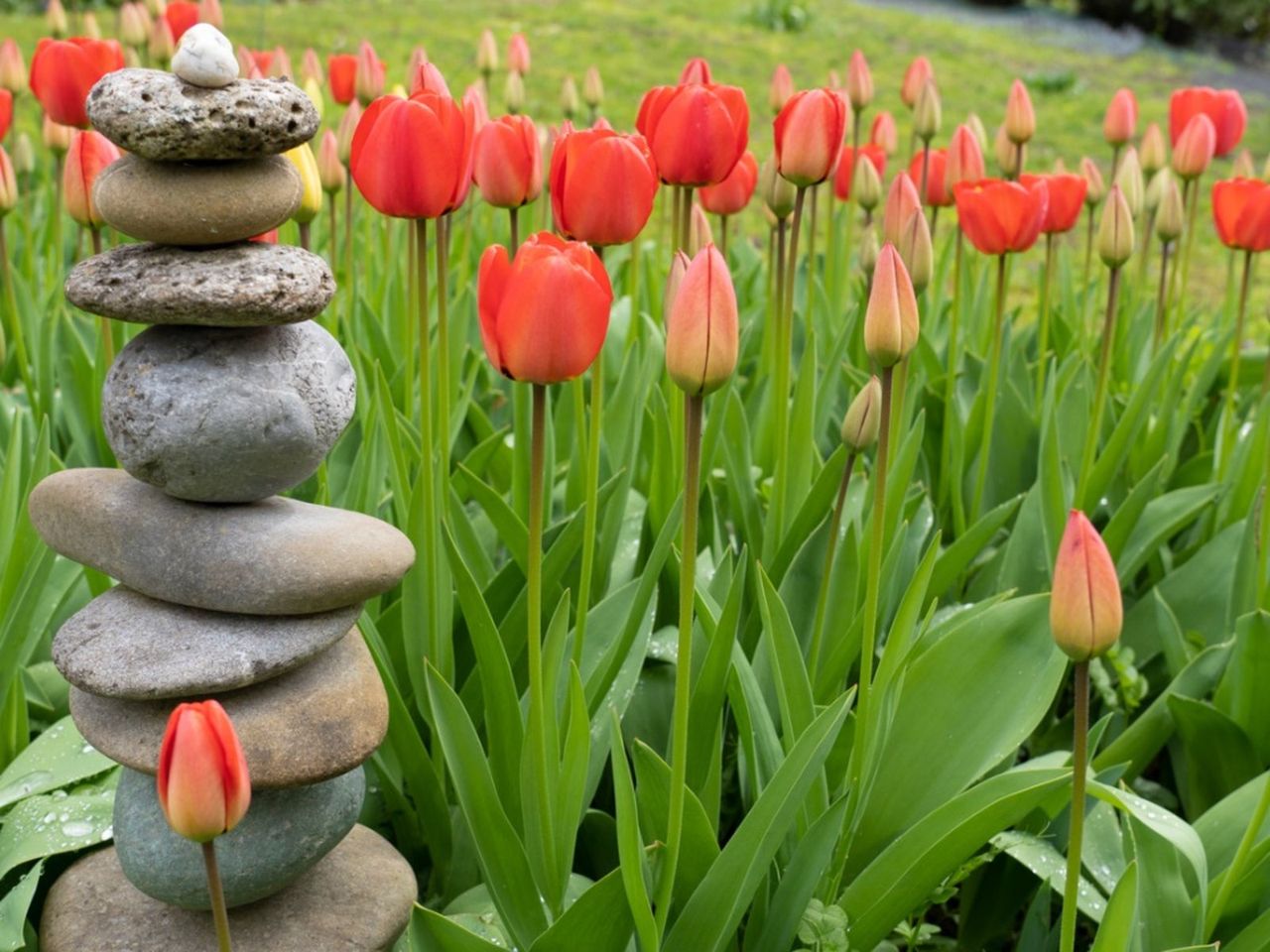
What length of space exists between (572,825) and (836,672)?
0.50 m

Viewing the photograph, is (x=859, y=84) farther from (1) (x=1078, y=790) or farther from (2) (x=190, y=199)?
(1) (x=1078, y=790)

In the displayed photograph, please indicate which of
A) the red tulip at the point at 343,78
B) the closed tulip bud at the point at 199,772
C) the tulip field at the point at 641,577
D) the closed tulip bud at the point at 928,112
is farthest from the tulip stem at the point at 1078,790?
the red tulip at the point at 343,78

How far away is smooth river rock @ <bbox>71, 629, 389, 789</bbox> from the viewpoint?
1.57m

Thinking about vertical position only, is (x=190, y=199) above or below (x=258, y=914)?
above

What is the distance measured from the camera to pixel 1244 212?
2.67 m

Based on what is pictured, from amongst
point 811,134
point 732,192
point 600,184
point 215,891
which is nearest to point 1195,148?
point 732,192

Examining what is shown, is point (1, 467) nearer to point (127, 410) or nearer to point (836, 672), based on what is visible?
point (127, 410)

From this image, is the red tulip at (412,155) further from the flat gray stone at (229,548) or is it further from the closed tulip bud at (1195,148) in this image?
the closed tulip bud at (1195,148)

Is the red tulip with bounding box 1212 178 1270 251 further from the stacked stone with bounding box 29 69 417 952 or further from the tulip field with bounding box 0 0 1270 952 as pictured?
the stacked stone with bounding box 29 69 417 952

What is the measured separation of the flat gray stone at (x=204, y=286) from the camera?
1.50 meters

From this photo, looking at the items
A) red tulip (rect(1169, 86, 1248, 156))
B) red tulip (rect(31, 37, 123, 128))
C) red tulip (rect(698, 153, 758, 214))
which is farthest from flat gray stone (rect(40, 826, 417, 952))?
red tulip (rect(1169, 86, 1248, 156))

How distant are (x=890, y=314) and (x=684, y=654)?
420mm

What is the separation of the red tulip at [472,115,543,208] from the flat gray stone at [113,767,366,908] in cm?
89

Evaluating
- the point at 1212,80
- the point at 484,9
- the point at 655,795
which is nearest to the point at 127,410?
the point at 655,795
